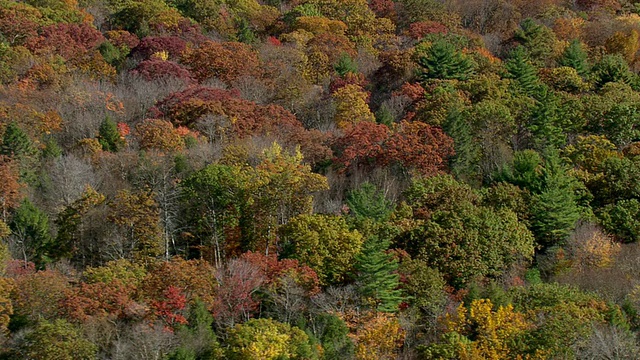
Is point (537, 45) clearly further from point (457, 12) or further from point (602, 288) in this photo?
point (602, 288)

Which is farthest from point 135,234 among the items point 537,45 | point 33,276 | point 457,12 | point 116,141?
point 457,12

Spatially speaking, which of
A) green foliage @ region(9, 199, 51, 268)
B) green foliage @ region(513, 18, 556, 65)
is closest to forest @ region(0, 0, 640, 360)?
green foliage @ region(9, 199, 51, 268)

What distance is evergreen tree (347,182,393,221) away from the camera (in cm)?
5484

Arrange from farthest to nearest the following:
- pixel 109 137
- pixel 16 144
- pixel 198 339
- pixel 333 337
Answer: pixel 109 137
pixel 16 144
pixel 333 337
pixel 198 339

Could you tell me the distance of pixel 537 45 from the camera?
8775cm

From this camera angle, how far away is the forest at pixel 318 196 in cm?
4334

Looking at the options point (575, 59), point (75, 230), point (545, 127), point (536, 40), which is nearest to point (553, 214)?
point (545, 127)

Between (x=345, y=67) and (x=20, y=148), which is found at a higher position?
(x=20, y=148)

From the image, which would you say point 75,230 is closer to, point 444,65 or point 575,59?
point 444,65

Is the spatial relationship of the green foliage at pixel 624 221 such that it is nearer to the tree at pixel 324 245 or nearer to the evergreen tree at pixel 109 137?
the tree at pixel 324 245

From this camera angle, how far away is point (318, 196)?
197 ft

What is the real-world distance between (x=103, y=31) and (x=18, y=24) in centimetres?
1268

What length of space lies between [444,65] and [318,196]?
80.8 feet

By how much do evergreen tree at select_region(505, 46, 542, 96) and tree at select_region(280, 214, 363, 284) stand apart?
31116mm
